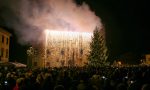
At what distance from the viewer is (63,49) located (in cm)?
7650

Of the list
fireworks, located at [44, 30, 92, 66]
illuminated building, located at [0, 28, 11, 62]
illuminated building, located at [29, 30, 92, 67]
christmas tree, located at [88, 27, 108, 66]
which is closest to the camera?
illuminated building, located at [0, 28, 11, 62]

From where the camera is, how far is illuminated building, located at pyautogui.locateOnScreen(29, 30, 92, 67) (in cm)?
7444

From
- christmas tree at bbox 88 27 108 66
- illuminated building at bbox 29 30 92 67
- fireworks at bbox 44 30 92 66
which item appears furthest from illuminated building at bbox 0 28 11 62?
fireworks at bbox 44 30 92 66

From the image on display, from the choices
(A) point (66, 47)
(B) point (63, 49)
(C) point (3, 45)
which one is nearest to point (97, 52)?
(C) point (3, 45)

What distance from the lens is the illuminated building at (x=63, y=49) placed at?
74.4 metres

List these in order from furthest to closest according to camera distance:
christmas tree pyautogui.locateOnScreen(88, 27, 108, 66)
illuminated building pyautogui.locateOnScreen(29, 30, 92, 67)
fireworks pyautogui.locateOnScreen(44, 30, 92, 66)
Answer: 1. fireworks pyautogui.locateOnScreen(44, 30, 92, 66)
2. illuminated building pyautogui.locateOnScreen(29, 30, 92, 67)
3. christmas tree pyautogui.locateOnScreen(88, 27, 108, 66)

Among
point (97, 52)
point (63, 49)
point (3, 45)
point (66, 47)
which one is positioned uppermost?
point (66, 47)

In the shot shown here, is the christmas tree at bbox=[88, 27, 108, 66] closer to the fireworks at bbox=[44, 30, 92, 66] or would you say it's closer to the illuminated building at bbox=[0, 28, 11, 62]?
the illuminated building at bbox=[0, 28, 11, 62]

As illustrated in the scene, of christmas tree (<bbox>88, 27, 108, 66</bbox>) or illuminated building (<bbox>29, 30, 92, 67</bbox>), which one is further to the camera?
illuminated building (<bbox>29, 30, 92, 67</bbox>)

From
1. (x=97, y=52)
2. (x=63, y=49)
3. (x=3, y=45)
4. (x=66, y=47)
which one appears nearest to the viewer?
(x=97, y=52)

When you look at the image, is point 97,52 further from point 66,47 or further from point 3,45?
point 66,47

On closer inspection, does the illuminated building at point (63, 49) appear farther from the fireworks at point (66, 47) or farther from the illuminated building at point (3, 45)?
the illuminated building at point (3, 45)

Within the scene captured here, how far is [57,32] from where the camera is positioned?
254 feet

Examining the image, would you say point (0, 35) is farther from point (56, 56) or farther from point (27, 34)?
point (56, 56)
